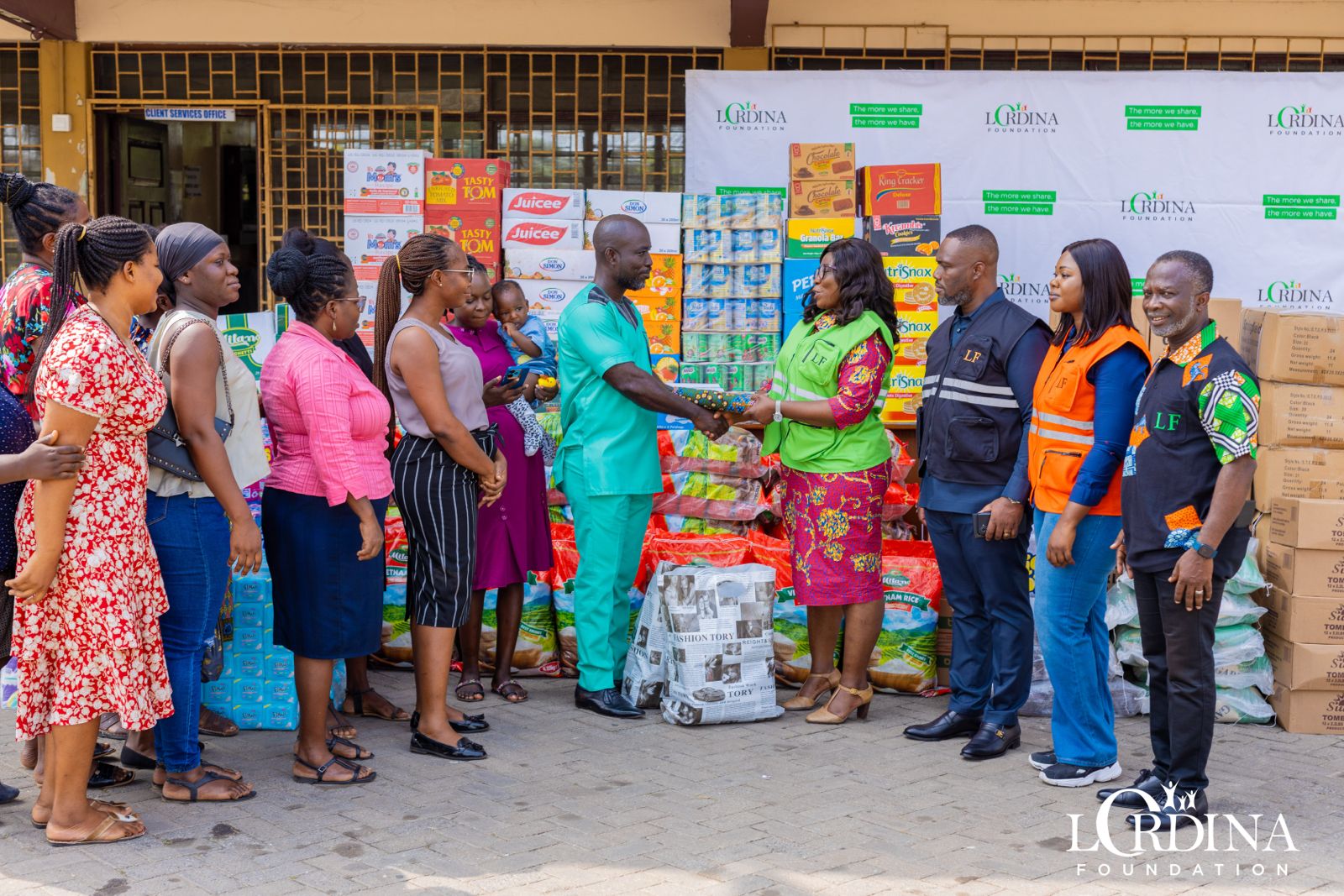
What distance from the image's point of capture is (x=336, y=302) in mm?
4531

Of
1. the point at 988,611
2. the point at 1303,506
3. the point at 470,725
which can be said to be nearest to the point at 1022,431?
the point at 988,611

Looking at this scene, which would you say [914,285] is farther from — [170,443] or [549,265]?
[170,443]

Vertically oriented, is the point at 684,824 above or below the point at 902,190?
below

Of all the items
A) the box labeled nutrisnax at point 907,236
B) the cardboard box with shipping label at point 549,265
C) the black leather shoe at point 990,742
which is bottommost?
the black leather shoe at point 990,742

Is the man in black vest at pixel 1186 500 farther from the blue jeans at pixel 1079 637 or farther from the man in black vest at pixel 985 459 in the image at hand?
the man in black vest at pixel 985 459

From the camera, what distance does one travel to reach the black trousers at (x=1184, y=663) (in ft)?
13.6

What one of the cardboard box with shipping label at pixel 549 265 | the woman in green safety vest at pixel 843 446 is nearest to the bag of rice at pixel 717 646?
the woman in green safety vest at pixel 843 446

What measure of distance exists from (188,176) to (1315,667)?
927 cm

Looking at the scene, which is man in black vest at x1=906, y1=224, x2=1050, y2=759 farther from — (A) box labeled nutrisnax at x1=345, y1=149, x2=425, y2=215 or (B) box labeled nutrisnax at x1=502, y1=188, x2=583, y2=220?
(A) box labeled nutrisnax at x1=345, y1=149, x2=425, y2=215

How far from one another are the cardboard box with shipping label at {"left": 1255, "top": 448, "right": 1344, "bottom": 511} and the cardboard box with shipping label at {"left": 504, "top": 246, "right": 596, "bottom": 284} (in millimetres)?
3678

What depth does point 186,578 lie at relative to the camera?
418 centimetres

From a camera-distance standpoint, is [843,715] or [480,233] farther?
[480,233]

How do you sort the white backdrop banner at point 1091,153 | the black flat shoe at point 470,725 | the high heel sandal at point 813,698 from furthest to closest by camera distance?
1. the white backdrop banner at point 1091,153
2. the high heel sandal at point 813,698
3. the black flat shoe at point 470,725

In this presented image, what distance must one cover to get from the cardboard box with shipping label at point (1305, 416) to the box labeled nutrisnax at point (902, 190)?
7.22ft
